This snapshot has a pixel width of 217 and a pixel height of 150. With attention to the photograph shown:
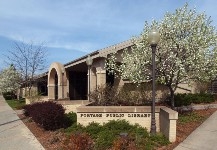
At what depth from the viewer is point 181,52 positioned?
1380 cm

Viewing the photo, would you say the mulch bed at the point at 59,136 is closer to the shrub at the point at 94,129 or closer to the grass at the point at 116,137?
the grass at the point at 116,137

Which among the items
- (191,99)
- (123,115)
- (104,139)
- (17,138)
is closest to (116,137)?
(104,139)

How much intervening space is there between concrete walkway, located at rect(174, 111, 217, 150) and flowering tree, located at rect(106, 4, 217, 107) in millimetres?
2315

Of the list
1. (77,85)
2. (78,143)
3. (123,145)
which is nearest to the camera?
(123,145)

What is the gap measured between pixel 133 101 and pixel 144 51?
313 centimetres

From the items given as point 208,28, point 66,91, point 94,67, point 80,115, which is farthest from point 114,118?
point 66,91

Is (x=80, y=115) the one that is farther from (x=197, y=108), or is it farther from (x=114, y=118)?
(x=197, y=108)

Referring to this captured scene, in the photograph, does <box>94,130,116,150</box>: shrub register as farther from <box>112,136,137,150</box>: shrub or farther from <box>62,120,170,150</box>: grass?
<box>112,136,137,150</box>: shrub

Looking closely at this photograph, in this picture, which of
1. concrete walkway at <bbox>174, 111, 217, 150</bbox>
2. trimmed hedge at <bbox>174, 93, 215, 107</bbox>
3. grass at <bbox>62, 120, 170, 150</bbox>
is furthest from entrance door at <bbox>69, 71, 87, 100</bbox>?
concrete walkway at <bbox>174, 111, 217, 150</bbox>

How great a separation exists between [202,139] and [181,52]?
459 cm

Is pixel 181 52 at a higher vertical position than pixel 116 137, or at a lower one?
higher

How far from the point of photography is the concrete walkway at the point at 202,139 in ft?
30.6

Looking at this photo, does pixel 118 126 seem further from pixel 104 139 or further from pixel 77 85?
pixel 77 85

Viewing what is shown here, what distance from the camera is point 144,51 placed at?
1417 centimetres
